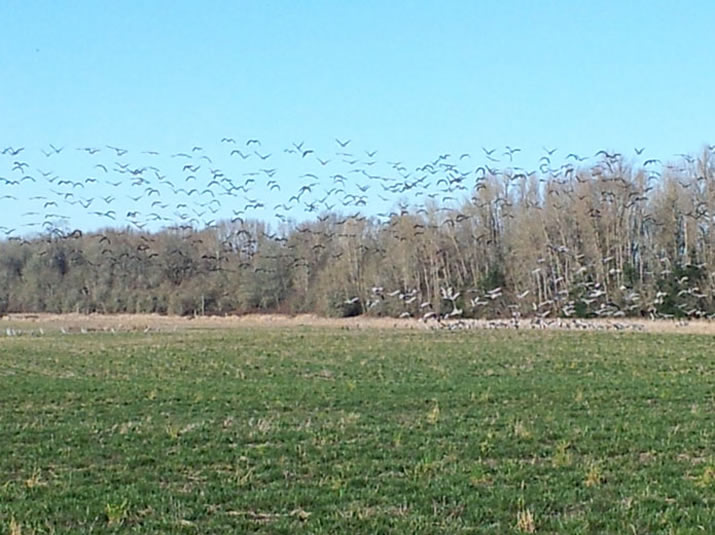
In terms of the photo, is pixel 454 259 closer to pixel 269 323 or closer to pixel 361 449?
pixel 269 323

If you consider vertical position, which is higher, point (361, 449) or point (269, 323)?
point (269, 323)

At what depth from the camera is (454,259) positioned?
62875mm

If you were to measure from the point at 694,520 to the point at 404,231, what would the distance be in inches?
2131

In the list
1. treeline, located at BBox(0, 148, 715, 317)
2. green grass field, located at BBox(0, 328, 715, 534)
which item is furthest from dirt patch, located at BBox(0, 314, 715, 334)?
green grass field, located at BBox(0, 328, 715, 534)

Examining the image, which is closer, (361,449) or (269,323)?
(361,449)

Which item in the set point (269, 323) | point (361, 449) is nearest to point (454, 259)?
point (269, 323)

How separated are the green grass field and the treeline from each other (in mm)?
32123

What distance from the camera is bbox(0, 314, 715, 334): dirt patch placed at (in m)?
49.1

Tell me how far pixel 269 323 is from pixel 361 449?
51.2 metres

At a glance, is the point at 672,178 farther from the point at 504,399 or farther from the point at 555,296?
the point at 504,399

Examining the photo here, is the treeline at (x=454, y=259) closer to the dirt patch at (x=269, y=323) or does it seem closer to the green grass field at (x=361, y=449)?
the dirt patch at (x=269, y=323)

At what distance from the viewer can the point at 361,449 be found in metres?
11.3

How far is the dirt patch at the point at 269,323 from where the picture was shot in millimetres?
49094

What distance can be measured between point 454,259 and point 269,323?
45.5ft
